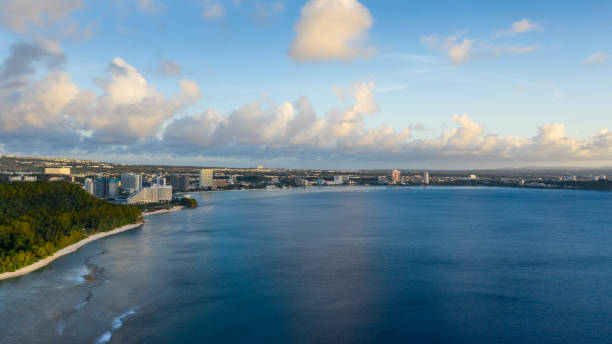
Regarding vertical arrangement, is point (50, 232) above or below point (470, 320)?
above

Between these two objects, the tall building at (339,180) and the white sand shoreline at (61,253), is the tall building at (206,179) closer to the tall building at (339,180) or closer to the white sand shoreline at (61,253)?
the tall building at (339,180)

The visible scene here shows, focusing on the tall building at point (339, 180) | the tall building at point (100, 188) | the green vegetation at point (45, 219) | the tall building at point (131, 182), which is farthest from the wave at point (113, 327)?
the tall building at point (339, 180)

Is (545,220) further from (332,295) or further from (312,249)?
(332,295)

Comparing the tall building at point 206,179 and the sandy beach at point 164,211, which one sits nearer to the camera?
the sandy beach at point 164,211

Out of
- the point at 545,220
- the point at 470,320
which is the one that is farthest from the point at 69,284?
the point at 545,220

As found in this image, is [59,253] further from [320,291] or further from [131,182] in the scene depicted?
[131,182]
